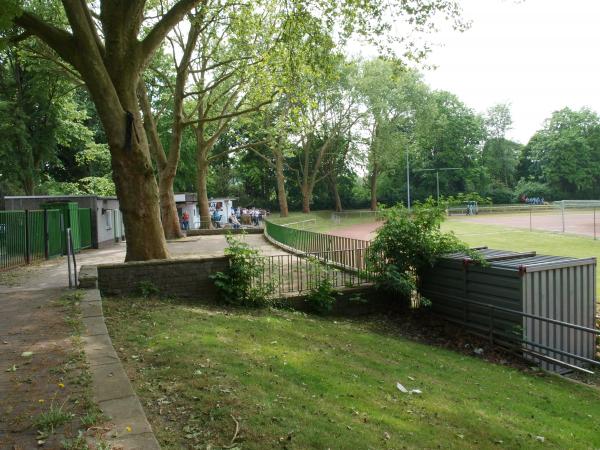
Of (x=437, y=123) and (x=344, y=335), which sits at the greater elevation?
(x=437, y=123)

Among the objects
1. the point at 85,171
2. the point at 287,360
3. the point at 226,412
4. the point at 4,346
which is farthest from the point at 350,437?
the point at 85,171

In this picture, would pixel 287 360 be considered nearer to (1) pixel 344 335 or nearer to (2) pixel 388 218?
(1) pixel 344 335

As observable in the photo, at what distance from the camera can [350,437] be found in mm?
4316

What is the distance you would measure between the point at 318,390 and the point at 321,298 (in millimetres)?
5934

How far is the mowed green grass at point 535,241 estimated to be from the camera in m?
23.6

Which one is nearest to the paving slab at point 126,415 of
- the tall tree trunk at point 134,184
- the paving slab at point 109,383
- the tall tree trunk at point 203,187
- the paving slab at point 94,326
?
the paving slab at point 109,383

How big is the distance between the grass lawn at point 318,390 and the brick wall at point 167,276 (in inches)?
36.5

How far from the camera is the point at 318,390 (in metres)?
5.43

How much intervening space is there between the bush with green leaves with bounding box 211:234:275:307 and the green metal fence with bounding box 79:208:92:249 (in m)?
14.9

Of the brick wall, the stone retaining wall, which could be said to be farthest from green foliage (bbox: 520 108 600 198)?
the brick wall

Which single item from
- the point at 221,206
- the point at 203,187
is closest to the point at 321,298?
the point at 203,187

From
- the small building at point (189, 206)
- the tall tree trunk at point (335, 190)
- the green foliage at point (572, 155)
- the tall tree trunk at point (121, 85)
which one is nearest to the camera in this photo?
the tall tree trunk at point (121, 85)

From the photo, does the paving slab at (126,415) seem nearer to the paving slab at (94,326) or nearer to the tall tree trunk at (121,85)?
the paving slab at (94,326)

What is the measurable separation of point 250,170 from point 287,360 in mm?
62142
